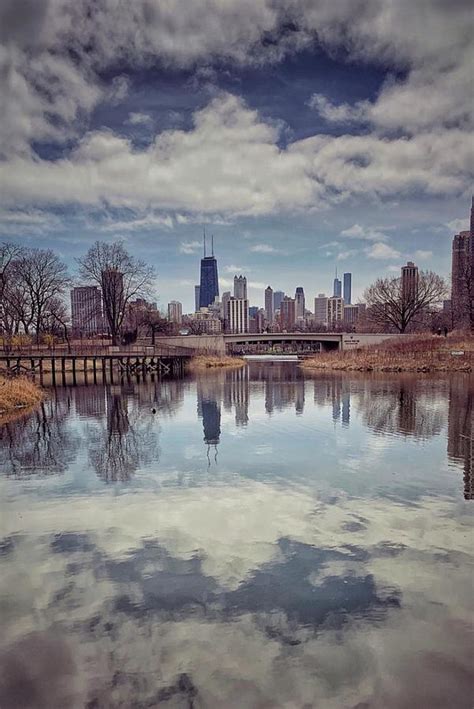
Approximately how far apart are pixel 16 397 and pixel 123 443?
13.1m

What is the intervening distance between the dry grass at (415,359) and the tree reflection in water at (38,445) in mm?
32395

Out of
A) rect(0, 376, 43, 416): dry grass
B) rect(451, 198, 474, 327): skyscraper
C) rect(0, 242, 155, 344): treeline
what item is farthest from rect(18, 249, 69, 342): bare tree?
rect(451, 198, 474, 327): skyscraper

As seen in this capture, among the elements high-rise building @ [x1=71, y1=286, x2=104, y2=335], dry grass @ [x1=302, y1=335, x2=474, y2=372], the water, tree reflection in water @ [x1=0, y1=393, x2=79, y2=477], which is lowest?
tree reflection in water @ [x1=0, y1=393, x2=79, y2=477]

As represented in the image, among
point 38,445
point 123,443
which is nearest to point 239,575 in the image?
point 123,443

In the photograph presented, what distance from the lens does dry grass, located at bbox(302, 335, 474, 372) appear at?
44.2 meters

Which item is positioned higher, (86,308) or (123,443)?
(86,308)

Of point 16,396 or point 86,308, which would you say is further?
point 86,308

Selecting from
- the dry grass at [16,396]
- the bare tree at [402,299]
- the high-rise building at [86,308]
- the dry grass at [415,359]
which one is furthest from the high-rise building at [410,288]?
the dry grass at [16,396]

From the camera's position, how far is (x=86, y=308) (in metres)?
81.7

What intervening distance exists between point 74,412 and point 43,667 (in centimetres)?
1978

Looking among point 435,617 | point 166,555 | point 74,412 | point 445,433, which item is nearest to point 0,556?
point 166,555

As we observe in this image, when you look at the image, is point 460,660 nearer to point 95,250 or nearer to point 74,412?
point 74,412

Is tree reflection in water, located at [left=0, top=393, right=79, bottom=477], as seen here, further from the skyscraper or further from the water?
the skyscraper

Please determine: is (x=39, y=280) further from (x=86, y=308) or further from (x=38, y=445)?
(x=38, y=445)
